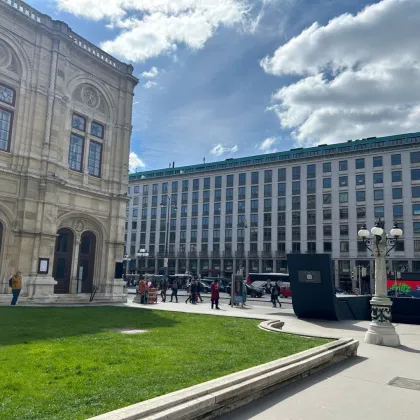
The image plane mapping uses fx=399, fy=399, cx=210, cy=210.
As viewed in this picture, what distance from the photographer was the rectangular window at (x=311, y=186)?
232ft

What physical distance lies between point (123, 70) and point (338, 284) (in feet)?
171

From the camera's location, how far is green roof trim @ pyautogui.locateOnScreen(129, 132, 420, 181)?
66.1 metres

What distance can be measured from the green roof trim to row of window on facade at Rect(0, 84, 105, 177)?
171 ft

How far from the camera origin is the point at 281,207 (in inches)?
2881

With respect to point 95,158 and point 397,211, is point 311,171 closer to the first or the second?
point 397,211

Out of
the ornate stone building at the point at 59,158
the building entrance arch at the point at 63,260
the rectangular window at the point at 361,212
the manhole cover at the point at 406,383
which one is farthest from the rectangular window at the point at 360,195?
the manhole cover at the point at 406,383

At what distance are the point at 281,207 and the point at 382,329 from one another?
6153cm

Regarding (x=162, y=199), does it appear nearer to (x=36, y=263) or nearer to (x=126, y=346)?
(x=36, y=263)

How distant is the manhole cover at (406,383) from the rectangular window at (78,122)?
71.1ft

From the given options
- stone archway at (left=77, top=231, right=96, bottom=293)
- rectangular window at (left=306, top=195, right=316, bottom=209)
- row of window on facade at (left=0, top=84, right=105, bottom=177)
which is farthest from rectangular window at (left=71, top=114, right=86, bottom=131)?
rectangular window at (left=306, top=195, right=316, bottom=209)

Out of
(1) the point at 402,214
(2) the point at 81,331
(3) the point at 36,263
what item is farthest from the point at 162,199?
(2) the point at 81,331

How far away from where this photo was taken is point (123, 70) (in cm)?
2702

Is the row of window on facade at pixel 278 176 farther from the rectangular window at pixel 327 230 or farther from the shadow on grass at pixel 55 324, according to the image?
the shadow on grass at pixel 55 324

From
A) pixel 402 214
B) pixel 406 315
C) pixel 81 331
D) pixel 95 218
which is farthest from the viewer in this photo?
pixel 402 214
